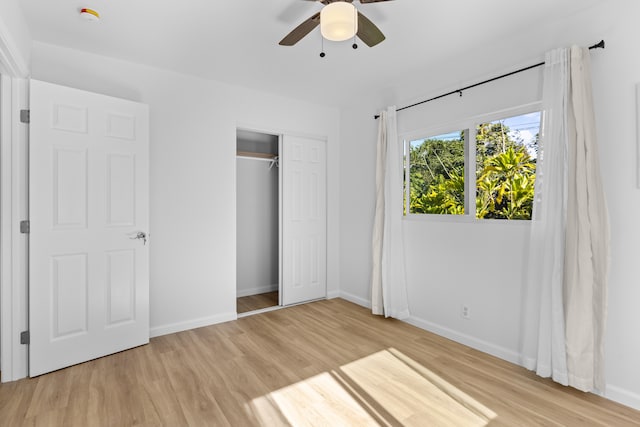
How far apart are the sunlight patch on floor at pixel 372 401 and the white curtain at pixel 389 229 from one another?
1056 millimetres

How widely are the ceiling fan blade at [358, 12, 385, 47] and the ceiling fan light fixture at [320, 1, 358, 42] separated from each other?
0.18m

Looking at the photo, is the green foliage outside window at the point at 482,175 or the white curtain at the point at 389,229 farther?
the white curtain at the point at 389,229

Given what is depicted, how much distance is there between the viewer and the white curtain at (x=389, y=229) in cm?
347

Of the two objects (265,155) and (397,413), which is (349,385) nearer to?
(397,413)

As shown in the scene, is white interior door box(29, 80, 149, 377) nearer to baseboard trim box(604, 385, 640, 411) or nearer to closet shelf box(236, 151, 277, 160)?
closet shelf box(236, 151, 277, 160)

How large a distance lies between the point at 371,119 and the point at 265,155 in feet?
5.13

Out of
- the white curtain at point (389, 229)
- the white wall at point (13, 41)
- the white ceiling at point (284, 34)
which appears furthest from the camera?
the white curtain at point (389, 229)

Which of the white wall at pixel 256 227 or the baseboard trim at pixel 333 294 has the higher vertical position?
the white wall at pixel 256 227

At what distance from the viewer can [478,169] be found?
292 cm

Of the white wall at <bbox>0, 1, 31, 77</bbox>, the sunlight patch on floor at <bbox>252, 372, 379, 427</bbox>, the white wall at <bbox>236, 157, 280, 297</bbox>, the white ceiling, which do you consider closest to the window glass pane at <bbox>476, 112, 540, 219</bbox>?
the white ceiling

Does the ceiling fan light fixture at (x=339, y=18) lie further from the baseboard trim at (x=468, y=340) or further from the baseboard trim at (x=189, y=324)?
the baseboard trim at (x=189, y=324)

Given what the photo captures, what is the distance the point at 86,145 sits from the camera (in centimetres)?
262

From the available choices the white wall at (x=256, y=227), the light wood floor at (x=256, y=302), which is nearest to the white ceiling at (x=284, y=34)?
the white wall at (x=256, y=227)

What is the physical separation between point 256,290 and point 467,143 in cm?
340
